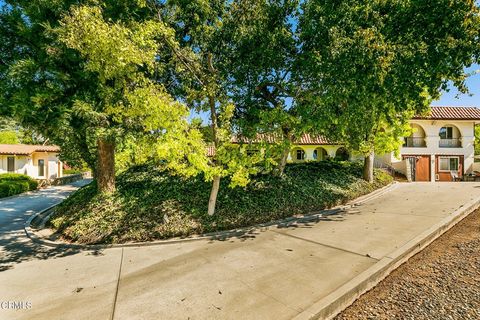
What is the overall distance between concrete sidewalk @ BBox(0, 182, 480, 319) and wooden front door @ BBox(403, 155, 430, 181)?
15.4 metres

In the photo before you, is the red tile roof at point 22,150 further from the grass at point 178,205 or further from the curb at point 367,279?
the curb at point 367,279

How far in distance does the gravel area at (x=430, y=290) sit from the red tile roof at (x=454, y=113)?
20059 mm

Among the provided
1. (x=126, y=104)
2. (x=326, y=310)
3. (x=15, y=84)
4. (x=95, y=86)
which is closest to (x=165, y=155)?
(x=126, y=104)

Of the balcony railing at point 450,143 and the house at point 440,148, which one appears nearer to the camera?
the house at point 440,148

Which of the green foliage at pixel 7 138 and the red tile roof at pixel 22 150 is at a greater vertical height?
the green foliage at pixel 7 138

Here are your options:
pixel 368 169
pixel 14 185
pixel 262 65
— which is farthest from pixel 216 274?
pixel 14 185

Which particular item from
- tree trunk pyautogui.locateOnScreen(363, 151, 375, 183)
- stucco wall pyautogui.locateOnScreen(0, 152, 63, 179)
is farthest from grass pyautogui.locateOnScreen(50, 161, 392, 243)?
stucco wall pyautogui.locateOnScreen(0, 152, 63, 179)

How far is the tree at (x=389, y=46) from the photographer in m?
6.96

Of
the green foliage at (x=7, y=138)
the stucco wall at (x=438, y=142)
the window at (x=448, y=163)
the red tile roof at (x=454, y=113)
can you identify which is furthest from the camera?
the green foliage at (x=7, y=138)

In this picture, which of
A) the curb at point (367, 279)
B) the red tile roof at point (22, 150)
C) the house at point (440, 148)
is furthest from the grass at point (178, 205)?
the red tile roof at point (22, 150)

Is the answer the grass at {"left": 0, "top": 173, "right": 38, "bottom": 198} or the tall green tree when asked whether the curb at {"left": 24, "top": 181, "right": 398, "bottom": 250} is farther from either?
the grass at {"left": 0, "top": 173, "right": 38, "bottom": 198}

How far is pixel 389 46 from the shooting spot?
702 centimetres

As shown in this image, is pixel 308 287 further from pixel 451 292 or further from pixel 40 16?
pixel 40 16

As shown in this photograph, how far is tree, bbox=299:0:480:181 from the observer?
6961mm
